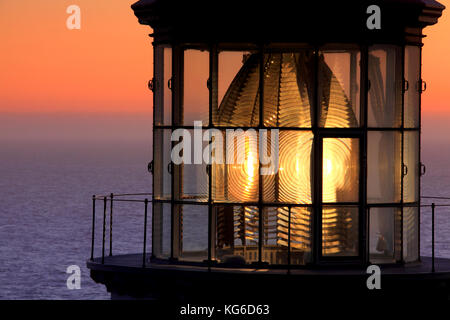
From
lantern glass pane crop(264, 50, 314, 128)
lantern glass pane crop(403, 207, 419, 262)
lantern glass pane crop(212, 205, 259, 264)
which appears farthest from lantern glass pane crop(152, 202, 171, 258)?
lantern glass pane crop(403, 207, 419, 262)

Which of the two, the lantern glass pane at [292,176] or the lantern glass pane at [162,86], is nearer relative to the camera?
the lantern glass pane at [292,176]

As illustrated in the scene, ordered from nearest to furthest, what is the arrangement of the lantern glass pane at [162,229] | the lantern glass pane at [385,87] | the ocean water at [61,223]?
the lantern glass pane at [385,87] → the lantern glass pane at [162,229] → the ocean water at [61,223]

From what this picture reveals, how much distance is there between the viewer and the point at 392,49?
47.4ft

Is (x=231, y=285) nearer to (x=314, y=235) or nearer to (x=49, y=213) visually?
(x=314, y=235)

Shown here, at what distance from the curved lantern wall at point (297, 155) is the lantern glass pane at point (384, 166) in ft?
0.04

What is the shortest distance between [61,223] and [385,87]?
53128 mm

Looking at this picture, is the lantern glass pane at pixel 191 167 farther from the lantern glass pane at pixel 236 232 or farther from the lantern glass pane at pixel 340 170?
the lantern glass pane at pixel 340 170

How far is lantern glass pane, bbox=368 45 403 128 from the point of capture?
14.3 metres

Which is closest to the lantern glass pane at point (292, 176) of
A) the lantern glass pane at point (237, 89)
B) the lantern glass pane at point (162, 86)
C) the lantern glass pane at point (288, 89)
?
the lantern glass pane at point (288, 89)

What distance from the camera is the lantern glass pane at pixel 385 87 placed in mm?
14328

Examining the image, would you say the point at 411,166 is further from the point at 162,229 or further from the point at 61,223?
the point at 61,223
